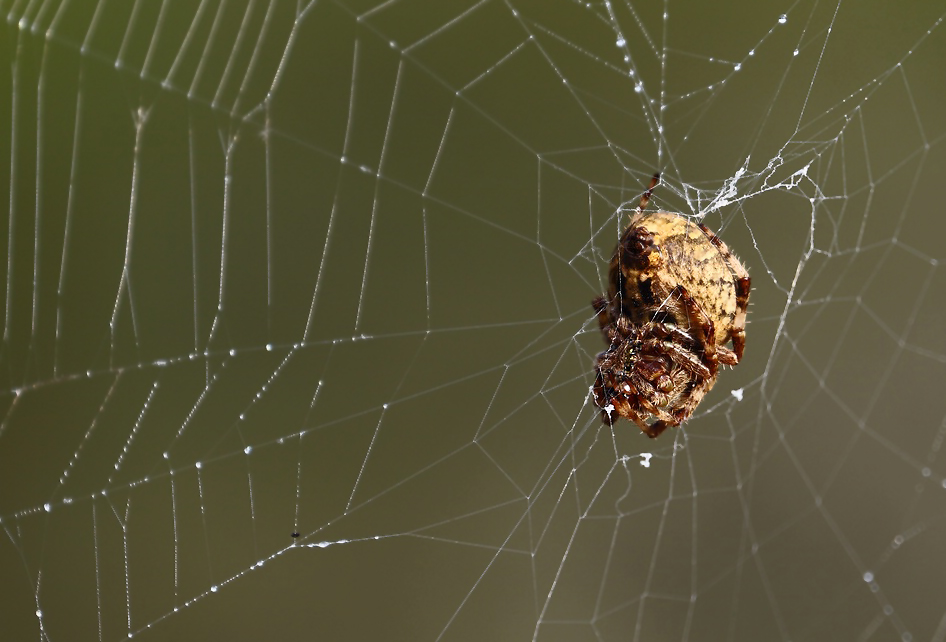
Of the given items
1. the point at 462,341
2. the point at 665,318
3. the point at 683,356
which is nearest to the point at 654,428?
the point at 683,356

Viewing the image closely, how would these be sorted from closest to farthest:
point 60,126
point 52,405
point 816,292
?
point 60,126
point 52,405
point 816,292

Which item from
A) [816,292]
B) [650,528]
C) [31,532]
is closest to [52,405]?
[31,532]

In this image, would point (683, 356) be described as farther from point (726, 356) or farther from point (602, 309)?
point (602, 309)

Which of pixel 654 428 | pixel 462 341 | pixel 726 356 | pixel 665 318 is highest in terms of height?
pixel 665 318

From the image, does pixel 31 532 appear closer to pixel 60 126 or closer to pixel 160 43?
pixel 60 126

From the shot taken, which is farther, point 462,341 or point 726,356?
point 462,341

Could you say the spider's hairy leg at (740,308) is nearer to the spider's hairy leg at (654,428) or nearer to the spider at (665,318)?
the spider at (665,318)

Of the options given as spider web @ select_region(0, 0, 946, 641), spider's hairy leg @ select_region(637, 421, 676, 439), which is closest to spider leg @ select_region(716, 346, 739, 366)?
spider's hairy leg @ select_region(637, 421, 676, 439)

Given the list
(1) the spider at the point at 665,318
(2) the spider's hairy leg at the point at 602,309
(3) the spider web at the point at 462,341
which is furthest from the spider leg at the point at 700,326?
(3) the spider web at the point at 462,341
